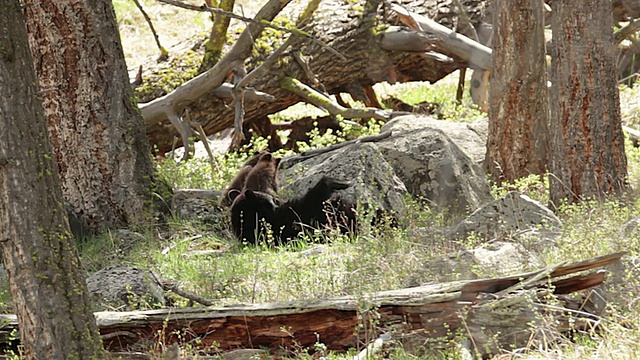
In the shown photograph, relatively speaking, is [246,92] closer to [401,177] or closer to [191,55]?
[191,55]

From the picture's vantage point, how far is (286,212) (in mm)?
8555

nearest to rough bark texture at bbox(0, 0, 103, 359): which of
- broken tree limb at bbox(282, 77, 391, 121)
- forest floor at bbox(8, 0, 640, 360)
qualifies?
forest floor at bbox(8, 0, 640, 360)

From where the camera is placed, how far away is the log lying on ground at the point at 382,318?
15.4ft

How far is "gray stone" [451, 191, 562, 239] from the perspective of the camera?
715 centimetres

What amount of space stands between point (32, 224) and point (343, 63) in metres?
9.09

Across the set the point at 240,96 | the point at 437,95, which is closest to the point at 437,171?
the point at 240,96

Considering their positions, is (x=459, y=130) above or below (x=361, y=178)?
below

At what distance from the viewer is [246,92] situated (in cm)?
1093

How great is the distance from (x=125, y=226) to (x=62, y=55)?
179cm

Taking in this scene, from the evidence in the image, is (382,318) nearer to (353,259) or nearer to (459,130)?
(353,259)

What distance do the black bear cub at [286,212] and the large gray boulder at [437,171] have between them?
3.19 feet

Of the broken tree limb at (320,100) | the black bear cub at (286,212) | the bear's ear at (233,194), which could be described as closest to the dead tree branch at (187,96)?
the broken tree limb at (320,100)

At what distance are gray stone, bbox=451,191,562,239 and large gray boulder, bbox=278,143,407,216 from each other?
963 millimetres

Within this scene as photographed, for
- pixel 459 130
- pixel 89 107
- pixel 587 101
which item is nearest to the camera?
pixel 587 101
